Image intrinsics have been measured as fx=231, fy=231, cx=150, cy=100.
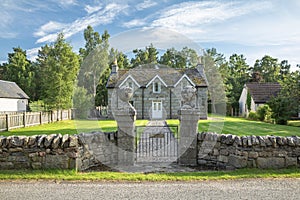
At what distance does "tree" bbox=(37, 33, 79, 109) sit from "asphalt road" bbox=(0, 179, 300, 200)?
1705 cm

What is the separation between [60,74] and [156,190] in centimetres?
1895

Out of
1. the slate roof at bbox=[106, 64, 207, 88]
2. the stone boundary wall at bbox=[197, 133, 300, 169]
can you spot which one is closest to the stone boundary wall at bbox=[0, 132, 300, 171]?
the stone boundary wall at bbox=[197, 133, 300, 169]

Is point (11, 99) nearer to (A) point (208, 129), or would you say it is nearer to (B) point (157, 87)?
(B) point (157, 87)

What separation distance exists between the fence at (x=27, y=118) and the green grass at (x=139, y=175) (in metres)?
8.91

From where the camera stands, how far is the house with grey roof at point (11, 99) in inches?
1027

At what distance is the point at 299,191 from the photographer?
13.5 ft

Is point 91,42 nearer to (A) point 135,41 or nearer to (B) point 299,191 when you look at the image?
(A) point 135,41

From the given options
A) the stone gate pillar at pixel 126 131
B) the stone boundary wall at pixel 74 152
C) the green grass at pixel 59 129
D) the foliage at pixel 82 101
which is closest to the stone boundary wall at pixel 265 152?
the stone boundary wall at pixel 74 152

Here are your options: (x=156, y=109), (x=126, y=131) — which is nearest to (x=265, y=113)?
(x=156, y=109)

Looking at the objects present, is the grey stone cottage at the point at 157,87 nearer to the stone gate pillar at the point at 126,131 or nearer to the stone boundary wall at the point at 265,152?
the stone gate pillar at the point at 126,131

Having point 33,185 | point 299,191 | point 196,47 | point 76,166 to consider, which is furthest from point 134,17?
point 299,191

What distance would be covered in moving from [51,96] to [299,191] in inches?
794

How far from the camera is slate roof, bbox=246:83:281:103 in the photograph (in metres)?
26.8

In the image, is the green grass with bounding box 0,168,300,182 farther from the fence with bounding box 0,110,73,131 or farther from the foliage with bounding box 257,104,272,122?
the foliage with bounding box 257,104,272,122
